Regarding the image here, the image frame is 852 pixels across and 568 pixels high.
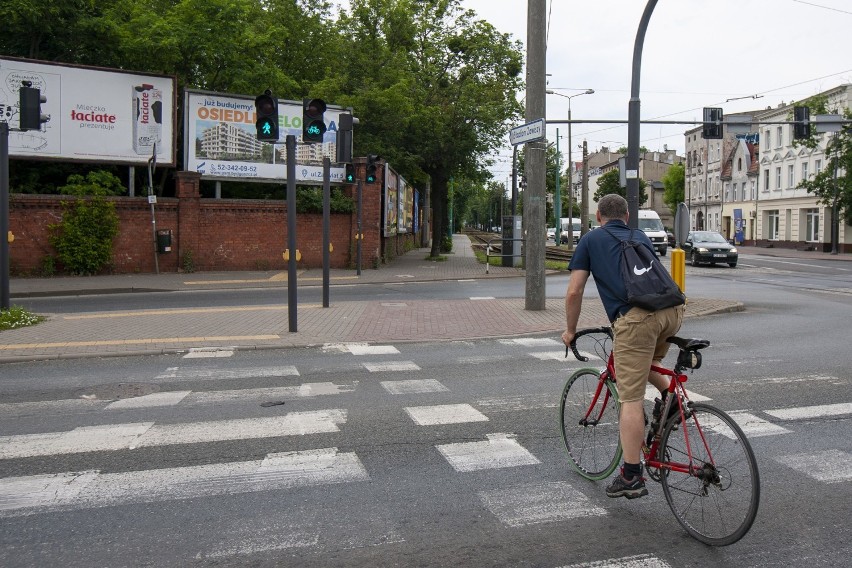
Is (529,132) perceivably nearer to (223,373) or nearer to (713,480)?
(223,373)

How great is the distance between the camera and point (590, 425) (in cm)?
493

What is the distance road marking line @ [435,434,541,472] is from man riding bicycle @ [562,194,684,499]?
104cm

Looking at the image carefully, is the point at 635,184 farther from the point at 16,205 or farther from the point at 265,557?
the point at 16,205

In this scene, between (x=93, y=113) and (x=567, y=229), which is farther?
(x=567, y=229)

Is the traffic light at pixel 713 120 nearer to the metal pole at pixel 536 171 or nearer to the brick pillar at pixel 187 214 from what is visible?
the metal pole at pixel 536 171

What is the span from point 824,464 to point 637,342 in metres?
2.14

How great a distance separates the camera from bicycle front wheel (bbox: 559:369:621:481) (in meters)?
4.68

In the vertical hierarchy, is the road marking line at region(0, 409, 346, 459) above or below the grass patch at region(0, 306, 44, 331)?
below

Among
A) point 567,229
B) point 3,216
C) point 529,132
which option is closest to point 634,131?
point 529,132

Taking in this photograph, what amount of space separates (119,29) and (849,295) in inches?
970

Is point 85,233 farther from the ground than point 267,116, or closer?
closer

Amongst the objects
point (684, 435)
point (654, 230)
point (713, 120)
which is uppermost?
point (713, 120)

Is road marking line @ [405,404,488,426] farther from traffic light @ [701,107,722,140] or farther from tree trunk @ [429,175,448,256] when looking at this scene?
tree trunk @ [429,175,448,256]

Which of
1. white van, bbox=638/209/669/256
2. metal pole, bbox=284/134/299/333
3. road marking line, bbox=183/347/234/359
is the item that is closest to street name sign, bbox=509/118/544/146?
metal pole, bbox=284/134/299/333
